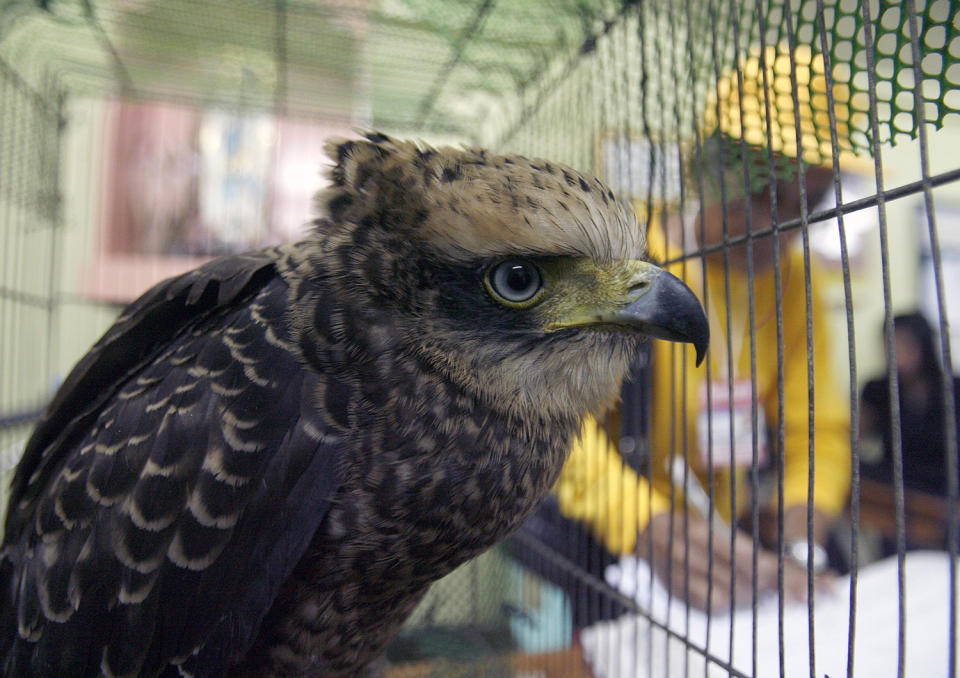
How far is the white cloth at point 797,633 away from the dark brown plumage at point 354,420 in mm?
521

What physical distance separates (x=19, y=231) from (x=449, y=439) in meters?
2.60

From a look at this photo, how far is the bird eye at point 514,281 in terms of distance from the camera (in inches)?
36.8

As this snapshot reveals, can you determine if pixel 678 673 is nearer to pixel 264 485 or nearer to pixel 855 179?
pixel 264 485

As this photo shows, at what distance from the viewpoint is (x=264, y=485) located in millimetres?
911

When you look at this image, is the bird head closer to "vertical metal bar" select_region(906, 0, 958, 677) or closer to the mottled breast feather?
the mottled breast feather

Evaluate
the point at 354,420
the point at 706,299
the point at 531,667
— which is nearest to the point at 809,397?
the point at 706,299

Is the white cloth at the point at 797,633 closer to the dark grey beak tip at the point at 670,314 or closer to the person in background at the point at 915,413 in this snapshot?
the dark grey beak tip at the point at 670,314

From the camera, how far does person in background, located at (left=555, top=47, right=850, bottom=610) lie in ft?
3.40

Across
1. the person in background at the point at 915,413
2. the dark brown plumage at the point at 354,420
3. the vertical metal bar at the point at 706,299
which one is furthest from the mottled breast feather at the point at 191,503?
the person in background at the point at 915,413

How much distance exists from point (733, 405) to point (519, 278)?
16.7 inches

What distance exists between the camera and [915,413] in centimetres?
286

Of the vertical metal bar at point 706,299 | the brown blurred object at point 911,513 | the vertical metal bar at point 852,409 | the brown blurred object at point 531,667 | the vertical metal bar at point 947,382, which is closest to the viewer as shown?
the vertical metal bar at point 947,382

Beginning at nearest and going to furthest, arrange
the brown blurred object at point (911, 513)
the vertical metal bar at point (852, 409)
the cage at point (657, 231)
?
the vertical metal bar at point (852, 409) < the cage at point (657, 231) < the brown blurred object at point (911, 513)

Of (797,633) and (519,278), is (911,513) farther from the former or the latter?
(519,278)
